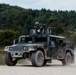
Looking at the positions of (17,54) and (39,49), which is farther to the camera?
(39,49)

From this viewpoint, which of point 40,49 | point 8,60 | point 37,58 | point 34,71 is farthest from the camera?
point 8,60

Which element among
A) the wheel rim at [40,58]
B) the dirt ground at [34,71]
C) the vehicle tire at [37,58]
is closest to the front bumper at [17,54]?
the vehicle tire at [37,58]

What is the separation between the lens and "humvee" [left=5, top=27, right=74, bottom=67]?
61.0 feet

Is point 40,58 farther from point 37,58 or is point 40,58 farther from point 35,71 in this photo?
point 35,71

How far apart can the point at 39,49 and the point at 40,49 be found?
0.36 ft

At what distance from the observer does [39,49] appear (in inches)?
→ 749

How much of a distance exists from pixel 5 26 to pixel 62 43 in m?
97.6

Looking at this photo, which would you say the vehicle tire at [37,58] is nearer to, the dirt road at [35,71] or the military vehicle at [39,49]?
the military vehicle at [39,49]

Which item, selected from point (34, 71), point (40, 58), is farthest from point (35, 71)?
point (40, 58)

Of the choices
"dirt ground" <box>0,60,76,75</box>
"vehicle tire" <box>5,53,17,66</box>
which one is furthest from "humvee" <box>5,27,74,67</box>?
"dirt ground" <box>0,60,76,75</box>

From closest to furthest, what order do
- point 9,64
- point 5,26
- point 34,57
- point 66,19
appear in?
point 34,57 → point 9,64 → point 5,26 → point 66,19

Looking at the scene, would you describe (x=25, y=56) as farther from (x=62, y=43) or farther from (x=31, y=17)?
(x=31, y=17)

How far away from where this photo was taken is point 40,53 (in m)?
18.9

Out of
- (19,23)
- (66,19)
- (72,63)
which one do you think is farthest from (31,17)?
(72,63)
